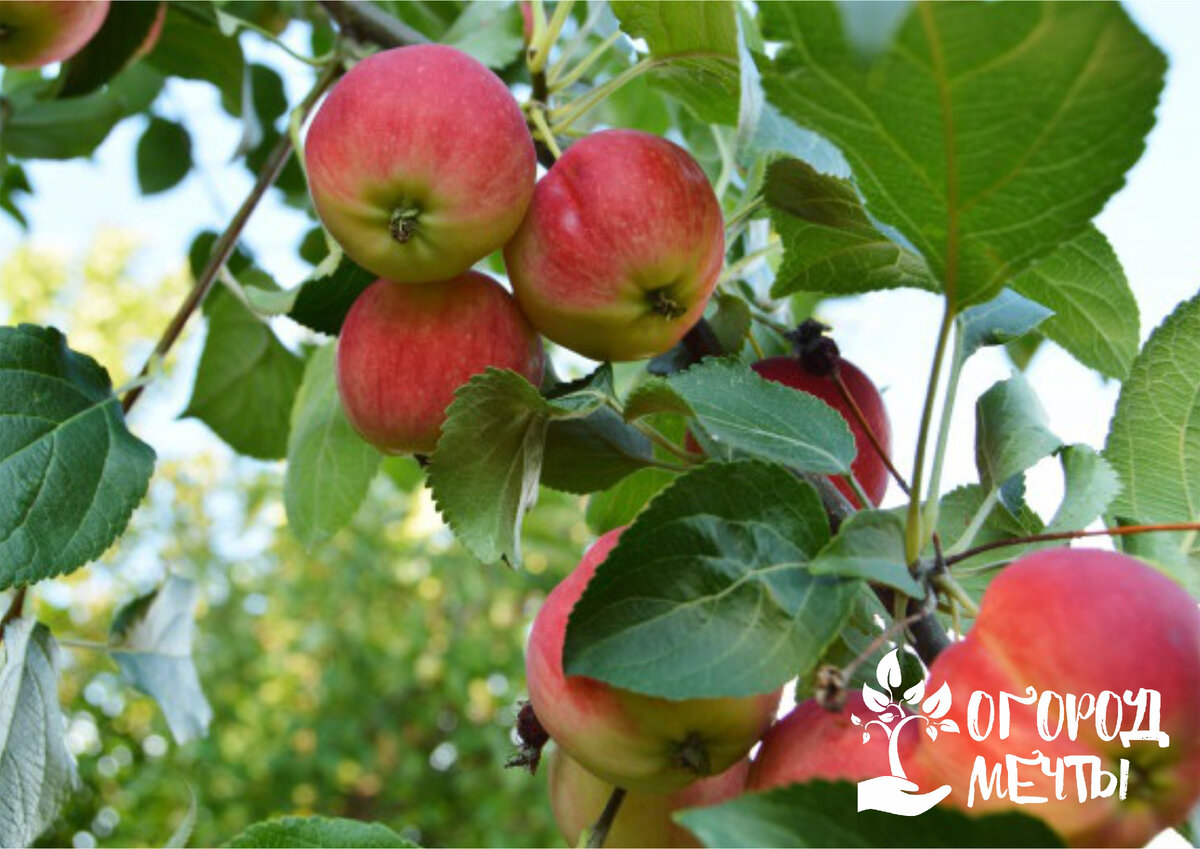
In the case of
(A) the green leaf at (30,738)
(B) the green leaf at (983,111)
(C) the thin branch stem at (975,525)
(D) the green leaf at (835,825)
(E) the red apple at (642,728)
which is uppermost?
(B) the green leaf at (983,111)

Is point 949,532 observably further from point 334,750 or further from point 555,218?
point 334,750

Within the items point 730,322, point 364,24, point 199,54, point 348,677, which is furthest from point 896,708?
point 348,677

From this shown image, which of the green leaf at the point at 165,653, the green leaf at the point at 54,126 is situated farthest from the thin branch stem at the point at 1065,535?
the green leaf at the point at 54,126

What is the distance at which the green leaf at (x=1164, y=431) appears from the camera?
0.74m

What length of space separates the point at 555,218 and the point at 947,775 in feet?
1.28

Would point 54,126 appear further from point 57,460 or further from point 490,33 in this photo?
point 57,460

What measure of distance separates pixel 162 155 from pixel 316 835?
4.00 feet

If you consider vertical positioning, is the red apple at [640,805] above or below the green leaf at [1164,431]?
below

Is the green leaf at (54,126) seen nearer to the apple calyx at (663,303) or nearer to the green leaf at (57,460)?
the green leaf at (57,460)

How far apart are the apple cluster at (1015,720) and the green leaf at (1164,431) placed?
212 mm

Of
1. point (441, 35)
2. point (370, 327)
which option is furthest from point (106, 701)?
point (370, 327)

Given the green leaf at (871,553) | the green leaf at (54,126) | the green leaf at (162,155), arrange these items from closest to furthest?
the green leaf at (871,553), the green leaf at (54,126), the green leaf at (162,155)

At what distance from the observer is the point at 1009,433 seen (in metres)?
0.75

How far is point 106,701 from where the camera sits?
14.1 ft
